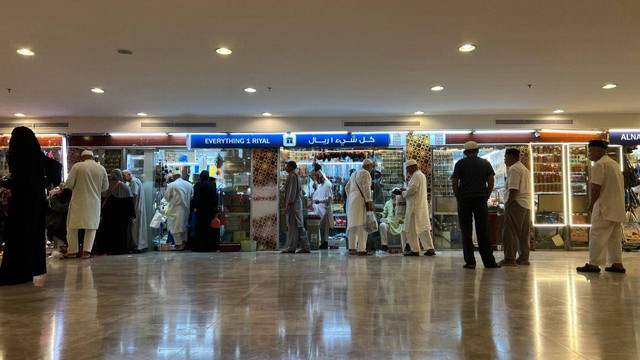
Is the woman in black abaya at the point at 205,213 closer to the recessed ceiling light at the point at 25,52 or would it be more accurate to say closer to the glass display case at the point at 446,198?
the recessed ceiling light at the point at 25,52

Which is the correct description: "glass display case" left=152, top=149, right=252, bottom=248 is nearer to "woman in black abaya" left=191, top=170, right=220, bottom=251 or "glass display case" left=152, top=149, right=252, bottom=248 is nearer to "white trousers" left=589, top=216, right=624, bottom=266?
"woman in black abaya" left=191, top=170, right=220, bottom=251

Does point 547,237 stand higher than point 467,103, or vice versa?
point 467,103

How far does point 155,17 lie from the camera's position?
200 inches

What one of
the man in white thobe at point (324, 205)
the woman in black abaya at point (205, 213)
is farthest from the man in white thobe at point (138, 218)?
the man in white thobe at point (324, 205)

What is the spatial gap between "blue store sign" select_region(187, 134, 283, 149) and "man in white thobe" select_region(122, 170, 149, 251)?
5.34 ft

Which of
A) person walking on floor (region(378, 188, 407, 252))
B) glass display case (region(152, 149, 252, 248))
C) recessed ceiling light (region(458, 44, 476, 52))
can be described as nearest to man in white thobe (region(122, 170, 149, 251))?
glass display case (region(152, 149, 252, 248))

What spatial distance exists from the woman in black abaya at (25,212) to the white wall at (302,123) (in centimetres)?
542

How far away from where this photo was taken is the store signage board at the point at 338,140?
10.5 metres

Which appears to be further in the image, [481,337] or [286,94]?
[286,94]

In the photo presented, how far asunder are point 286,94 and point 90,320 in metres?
6.05

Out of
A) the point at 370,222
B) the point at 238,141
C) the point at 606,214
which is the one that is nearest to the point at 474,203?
the point at 606,214

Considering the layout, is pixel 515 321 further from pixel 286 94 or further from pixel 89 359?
pixel 286 94

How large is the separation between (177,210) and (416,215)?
5.33m

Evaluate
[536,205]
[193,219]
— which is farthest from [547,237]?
[193,219]
